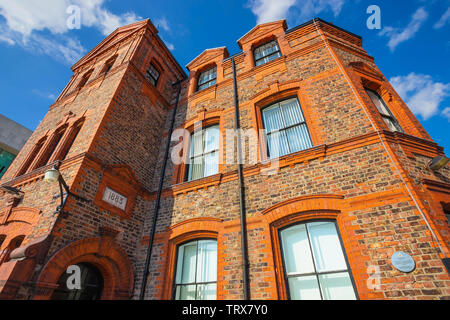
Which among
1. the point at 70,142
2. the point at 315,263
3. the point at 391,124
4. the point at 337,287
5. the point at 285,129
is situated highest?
the point at 70,142

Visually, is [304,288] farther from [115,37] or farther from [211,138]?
[115,37]

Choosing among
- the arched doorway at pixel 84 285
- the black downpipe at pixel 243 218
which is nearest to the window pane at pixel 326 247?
Answer: the black downpipe at pixel 243 218

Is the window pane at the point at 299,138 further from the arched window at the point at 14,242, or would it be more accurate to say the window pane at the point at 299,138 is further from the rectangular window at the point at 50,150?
the rectangular window at the point at 50,150

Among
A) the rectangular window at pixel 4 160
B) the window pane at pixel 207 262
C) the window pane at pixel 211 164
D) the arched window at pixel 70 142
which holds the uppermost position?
the rectangular window at pixel 4 160

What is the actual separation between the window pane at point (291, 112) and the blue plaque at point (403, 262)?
4052 mm

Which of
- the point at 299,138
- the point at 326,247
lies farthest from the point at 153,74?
the point at 326,247

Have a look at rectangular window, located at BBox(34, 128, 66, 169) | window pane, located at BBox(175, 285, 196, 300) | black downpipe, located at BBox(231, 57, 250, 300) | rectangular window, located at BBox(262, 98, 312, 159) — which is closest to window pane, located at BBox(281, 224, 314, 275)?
black downpipe, located at BBox(231, 57, 250, 300)

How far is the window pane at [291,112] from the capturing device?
6.69 metres

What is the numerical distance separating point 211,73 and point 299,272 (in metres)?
9.39

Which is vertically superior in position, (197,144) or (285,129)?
(197,144)

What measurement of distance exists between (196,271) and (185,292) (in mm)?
528

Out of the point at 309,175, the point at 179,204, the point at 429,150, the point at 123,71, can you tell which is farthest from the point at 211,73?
the point at 429,150

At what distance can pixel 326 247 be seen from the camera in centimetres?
446

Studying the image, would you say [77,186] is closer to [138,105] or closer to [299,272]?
[138,105]
